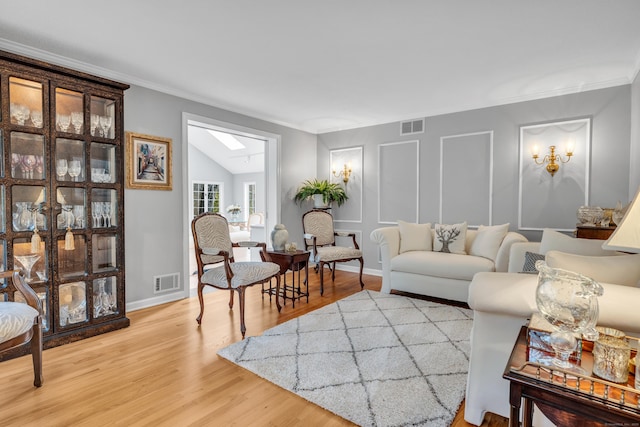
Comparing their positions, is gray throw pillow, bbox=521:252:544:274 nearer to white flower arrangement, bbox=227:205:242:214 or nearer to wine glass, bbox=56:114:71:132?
wine glass, bbox=56:114:71:132

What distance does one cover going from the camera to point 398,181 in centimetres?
523

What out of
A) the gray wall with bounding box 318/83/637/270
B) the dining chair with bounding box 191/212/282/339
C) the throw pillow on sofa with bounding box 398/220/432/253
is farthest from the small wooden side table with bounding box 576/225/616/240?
the dining chair with bounding box 191/212/282/339

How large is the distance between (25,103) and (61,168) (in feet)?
1.76

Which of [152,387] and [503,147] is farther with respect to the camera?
[503,147]

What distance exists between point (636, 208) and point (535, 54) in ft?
8.61

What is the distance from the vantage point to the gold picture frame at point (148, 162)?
3568 mm

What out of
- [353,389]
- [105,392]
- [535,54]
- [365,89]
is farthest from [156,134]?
[535,54]

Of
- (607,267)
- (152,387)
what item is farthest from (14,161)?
(607,267)

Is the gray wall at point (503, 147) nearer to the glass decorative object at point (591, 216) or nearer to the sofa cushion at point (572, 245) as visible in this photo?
the glass decorative object at point (591, 216)

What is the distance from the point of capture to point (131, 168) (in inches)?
141

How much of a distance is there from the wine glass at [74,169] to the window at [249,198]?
855 cm

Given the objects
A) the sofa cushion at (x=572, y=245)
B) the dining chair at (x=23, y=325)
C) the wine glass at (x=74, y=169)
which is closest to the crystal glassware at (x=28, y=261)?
the dining chair at (x=23, y=325)

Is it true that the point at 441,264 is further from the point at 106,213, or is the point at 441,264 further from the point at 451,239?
the point at 106,213

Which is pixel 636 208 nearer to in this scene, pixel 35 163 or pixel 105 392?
pixel 105 392
